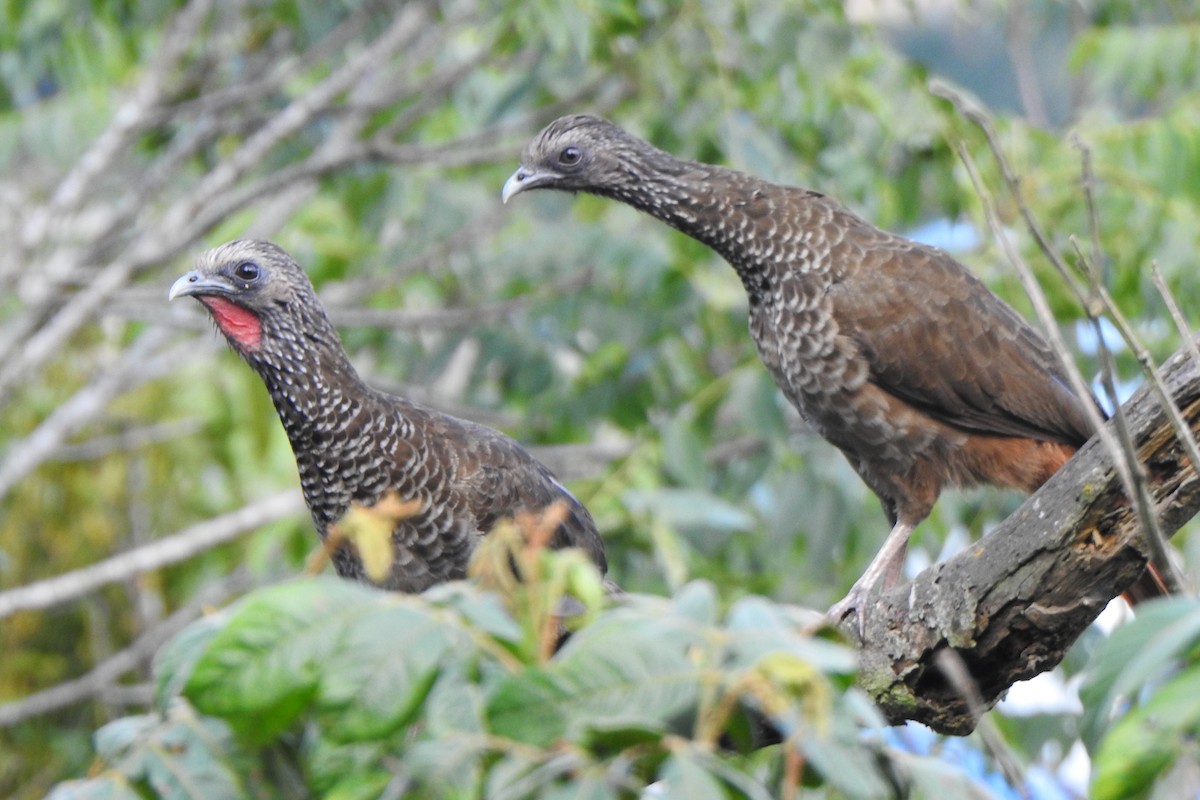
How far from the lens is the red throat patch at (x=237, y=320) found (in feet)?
11.6

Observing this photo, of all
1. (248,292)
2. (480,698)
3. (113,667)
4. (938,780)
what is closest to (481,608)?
(480,698)

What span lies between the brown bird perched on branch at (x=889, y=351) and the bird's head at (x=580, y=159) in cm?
10

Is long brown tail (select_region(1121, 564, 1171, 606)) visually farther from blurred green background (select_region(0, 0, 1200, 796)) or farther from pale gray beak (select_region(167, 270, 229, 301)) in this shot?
pale gray beak (select_region(167, 270, 229, 301))

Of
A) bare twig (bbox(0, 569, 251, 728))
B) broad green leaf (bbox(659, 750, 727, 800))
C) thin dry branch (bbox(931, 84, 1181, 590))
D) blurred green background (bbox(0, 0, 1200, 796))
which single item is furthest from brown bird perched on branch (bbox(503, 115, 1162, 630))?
bare twig (bbox(0, 569, 251, 728))

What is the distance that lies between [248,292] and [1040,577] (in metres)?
1.90

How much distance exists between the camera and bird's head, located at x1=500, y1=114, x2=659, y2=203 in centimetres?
385

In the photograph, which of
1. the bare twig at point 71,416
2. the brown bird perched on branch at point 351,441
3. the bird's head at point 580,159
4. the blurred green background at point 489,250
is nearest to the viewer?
the brown bird perched on branch at point 351,441

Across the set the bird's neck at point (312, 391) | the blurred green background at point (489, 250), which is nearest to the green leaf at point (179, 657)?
the bird's neck at point (312, 391)

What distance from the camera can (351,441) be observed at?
3.40 metres

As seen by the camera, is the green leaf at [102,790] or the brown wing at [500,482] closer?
the green leaf at [102,790]

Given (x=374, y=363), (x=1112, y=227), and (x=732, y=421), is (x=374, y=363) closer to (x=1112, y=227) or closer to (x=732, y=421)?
(x=732, y=421)

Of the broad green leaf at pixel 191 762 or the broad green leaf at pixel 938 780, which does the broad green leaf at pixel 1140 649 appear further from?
the broad green leaf at pixel 191 762

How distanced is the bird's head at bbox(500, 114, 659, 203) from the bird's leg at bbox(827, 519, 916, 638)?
110 centimetres

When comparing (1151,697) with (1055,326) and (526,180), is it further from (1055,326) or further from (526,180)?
(526,180)
